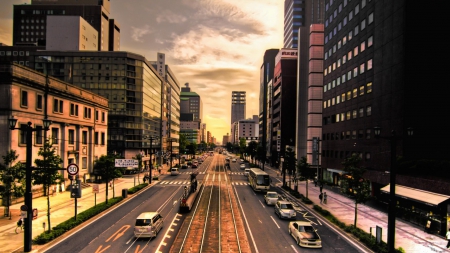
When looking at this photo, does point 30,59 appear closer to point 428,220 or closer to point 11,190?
point 11,190

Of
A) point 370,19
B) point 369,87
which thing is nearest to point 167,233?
point 369,87

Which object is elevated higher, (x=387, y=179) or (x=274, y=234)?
(x=387, y=179)

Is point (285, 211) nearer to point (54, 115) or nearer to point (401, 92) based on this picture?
point (401, 92)

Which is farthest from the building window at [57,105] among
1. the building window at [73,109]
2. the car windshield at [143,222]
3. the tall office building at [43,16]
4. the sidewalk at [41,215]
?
the tall office building at [43,16]

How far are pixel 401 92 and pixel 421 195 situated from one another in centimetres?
1402

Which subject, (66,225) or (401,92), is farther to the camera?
(401,92)

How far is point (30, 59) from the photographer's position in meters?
85.2

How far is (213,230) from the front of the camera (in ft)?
91.1

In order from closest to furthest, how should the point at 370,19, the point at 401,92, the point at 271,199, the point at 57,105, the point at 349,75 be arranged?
the point at 401,92 → the point at 271,199 → the point at 370,19 → the point at 57,105 → the point at 349,75

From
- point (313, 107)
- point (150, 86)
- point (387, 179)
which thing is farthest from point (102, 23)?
point (387, 179)

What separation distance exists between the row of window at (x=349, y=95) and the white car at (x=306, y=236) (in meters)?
31.3

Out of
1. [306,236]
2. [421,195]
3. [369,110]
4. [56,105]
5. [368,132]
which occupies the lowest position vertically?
[306,236]

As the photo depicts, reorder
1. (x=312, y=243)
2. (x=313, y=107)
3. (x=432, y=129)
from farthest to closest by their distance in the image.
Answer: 1. (x=313, y=107)
2. (x=432, y=129)
3. (x=312, y=243)

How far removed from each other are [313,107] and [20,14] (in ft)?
517
